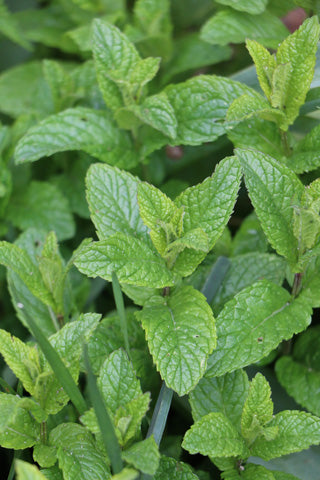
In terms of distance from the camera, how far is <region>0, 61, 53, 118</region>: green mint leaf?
71.2 inches

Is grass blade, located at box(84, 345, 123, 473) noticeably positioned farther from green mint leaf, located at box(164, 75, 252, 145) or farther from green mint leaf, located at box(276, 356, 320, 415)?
green mint leaf, located at box(164, 75, 252, 145)

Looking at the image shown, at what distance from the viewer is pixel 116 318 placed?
1.23 metres

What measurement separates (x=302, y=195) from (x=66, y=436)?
68cm

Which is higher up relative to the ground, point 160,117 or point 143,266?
point 160,117

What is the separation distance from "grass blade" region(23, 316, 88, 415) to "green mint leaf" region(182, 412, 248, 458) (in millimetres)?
224

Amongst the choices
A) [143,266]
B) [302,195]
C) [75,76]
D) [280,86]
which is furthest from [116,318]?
[75,76]

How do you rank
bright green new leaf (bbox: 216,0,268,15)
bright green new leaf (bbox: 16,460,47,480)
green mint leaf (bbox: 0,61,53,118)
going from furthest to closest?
green mint leaf (bbox: 0,61,53,118) → bright green new leaf (bbox: 216,0,268,15) → bright green new leaf (bbox: 16,460,47,480)

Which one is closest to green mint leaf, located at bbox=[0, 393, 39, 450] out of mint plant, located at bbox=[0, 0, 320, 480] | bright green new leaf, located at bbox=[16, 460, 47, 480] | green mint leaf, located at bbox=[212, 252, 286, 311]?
mint plant, located at bbox=[0, 0, 320, 480]

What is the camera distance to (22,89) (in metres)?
1.96

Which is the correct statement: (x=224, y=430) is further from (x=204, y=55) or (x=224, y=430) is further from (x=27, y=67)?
(x=27, y=67)

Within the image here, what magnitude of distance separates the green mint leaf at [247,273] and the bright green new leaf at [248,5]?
680mm

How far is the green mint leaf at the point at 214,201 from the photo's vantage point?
1071mm

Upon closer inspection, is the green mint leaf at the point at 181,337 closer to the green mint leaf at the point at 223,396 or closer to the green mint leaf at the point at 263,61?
the green mint leaf at the point at 223,396

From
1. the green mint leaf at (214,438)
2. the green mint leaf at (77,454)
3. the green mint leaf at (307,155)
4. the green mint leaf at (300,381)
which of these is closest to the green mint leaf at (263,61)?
the green mint leaf at (307,155)
